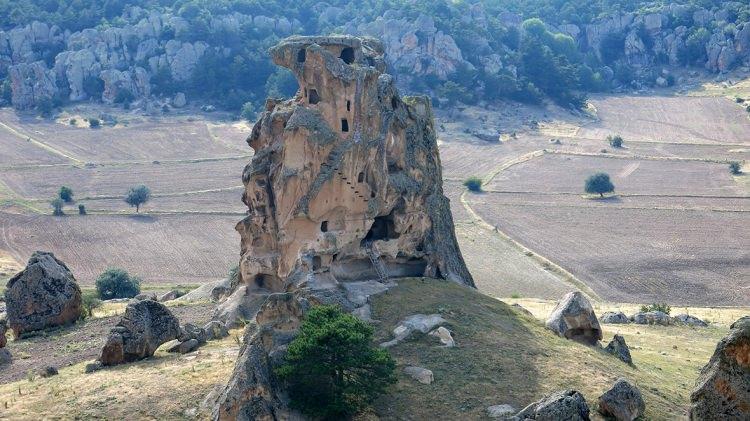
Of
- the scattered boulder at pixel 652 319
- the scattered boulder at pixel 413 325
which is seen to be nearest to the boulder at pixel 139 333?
the scattered boulder at pixel 413 325

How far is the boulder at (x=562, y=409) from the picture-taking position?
31250 millimetres

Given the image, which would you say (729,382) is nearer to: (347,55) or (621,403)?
Result: (621,403)

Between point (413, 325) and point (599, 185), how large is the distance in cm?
7486

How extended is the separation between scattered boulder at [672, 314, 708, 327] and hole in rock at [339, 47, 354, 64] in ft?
84.1

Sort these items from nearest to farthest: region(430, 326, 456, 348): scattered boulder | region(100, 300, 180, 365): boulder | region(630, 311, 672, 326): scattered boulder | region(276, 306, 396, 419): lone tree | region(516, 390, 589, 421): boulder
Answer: region(516, 390, 589, 421): boulder
region(276, 306, 396, 419): lone tree
region(430, 326, 456, 348): scattered boulder
region(100, 300, 180, 365): boulder
region(630, 311, 672, 326): scattered boulder

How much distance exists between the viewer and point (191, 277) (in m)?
81.7

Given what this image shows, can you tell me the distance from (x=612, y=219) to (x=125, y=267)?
4628 centimetres

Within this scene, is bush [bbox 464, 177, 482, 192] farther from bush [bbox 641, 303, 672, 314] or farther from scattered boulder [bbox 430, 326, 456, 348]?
scattered boulder [bbox 430, 326, 456, 348]

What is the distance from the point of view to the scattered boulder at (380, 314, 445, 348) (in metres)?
39.3

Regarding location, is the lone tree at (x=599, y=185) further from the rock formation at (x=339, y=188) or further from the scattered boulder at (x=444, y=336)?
the scattered boulder at (x=444, y=336)

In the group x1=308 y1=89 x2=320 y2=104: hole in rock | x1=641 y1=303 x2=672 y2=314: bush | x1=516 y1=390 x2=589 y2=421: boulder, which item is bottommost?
x1=641 y1=303 x2=672 y2=314: bush

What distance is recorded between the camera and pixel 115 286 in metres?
70.0

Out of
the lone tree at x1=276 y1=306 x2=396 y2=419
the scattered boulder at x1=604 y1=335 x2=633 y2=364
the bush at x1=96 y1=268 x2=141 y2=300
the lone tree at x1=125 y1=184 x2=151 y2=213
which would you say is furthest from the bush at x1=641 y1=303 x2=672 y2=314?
the lone tree at x1=125 y1=184 x2=151 y2=213

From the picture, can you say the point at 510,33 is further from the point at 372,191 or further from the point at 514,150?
the point at 372,191
